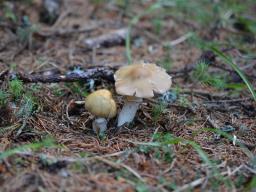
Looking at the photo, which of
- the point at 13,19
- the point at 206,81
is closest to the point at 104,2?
the point at 13,19

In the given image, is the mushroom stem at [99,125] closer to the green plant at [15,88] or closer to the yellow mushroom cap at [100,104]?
the yellow mushroom cap at [100,104]

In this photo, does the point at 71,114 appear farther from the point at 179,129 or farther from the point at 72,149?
the point at 179,129

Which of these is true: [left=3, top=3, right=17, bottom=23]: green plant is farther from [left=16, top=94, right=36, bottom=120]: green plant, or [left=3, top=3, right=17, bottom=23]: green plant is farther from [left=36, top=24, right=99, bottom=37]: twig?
[left=16, top=94, right=36, bottom=120]: green plant

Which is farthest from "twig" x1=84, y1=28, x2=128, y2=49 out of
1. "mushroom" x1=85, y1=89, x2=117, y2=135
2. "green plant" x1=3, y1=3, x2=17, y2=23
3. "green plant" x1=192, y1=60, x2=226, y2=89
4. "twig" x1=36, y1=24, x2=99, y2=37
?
"mushroom" x1=85, y1=89, x2=117, y2=135

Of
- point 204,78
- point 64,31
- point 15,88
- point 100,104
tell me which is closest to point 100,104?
point 100,104

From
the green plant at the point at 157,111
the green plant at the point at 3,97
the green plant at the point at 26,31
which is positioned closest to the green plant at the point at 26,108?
the green plant at the point at 3,97

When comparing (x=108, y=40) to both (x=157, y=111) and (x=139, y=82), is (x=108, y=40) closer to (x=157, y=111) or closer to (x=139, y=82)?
(x=157, y=111)
